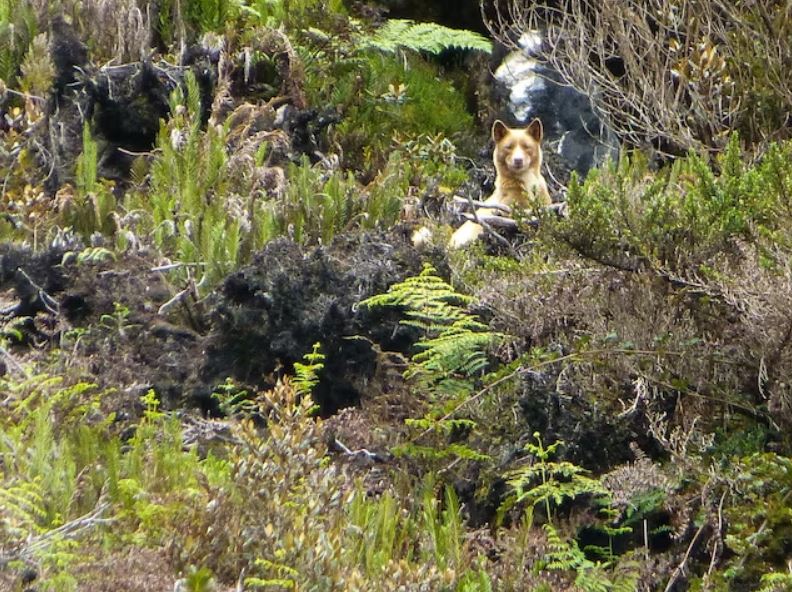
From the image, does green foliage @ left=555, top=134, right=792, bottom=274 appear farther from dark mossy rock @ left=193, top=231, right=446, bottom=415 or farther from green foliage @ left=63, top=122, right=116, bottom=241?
green foliage @ left=63, top=122, right=116, bottom=241

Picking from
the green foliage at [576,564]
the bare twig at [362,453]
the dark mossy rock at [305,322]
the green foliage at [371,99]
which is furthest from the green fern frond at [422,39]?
the green foliage at [576,564]

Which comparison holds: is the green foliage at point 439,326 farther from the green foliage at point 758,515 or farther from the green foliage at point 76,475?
the green foliage at point 758,515

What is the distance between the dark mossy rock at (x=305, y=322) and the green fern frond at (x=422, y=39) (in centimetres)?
536

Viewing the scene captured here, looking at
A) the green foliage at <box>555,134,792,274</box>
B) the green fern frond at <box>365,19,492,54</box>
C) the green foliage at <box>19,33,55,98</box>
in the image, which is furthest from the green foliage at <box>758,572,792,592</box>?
the green fern frond at <box>365,19,492,54</box>

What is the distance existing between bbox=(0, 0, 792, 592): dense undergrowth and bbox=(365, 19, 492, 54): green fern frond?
378cm

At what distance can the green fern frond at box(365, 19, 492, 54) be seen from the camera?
1148 cm

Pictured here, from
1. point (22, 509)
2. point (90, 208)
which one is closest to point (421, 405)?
point (22, 509)

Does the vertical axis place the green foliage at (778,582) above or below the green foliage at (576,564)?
above

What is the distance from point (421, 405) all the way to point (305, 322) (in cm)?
77

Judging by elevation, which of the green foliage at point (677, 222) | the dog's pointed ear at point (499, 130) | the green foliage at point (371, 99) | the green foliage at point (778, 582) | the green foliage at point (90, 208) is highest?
the green foliage at point (677, 222)

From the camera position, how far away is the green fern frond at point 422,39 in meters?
11.5

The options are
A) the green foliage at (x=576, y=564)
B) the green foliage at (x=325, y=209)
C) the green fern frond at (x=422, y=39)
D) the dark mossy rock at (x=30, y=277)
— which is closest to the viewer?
the green foliage at (x=576, y=564)

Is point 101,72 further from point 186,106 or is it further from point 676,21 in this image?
point 676,21

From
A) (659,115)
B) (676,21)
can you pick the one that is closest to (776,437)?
(659,115)
